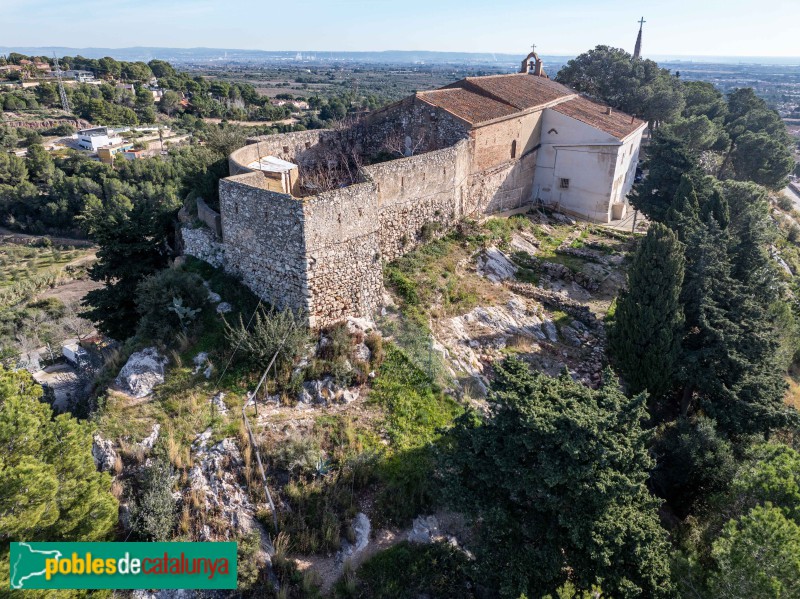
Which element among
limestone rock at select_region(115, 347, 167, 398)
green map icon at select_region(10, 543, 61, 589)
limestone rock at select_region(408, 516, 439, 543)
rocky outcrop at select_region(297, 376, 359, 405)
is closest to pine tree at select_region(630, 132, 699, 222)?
rocky outcrop at select_region(297, 376, 359, 405)

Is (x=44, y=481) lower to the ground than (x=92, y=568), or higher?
higher

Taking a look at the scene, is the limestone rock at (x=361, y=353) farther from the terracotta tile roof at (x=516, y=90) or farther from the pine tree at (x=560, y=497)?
the terracotta tile roof at (x=516, y=90)


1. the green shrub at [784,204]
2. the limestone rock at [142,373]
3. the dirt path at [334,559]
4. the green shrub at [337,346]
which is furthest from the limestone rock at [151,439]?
the green shrub at [784,204]

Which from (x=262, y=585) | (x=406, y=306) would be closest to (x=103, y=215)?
(x=406, y=306)

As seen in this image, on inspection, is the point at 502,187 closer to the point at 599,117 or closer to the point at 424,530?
the point at 599,117

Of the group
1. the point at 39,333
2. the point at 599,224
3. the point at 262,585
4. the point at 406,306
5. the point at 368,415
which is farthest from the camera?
the point at 39,333

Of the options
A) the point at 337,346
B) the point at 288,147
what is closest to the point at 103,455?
the point at 337,346

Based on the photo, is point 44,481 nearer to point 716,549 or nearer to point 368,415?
point 368,415
